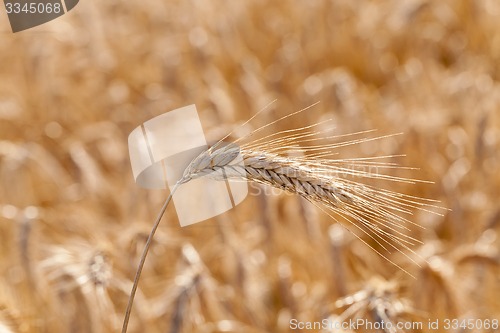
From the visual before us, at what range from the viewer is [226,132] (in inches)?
98.5

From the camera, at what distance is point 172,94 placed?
3799mm

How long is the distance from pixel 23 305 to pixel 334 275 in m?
0.98

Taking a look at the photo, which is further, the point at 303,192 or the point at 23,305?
the point at 23,305

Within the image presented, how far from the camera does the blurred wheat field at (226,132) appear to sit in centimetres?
191

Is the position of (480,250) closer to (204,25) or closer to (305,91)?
(305,91)

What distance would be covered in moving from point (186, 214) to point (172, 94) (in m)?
1.19

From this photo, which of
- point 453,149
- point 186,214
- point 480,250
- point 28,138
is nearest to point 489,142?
point 453,149

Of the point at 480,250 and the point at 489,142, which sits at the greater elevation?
the point at 489,142

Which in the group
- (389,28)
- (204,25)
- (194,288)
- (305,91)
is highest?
(204,25)

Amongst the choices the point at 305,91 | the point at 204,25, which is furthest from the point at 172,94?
the point at 204,25

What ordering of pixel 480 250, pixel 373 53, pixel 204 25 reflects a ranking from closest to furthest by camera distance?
1. pixel 480 250
2. pixel 373 53
3. pixel 204 25

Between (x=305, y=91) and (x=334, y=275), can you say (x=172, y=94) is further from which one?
(x=334, y=275)

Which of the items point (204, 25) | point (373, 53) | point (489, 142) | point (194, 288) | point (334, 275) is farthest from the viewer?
point (204, 25)

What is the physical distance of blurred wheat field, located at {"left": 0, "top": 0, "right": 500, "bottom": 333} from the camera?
1908mm
